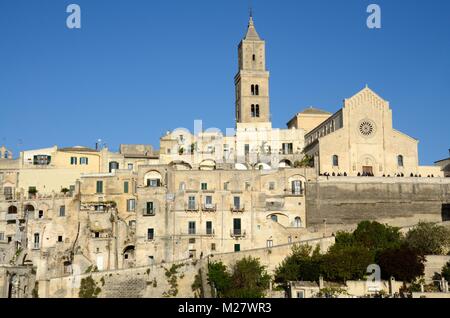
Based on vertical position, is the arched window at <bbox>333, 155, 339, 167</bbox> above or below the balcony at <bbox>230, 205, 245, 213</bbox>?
above

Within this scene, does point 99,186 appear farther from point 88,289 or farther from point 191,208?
point 88,289

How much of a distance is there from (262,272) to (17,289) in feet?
58.8

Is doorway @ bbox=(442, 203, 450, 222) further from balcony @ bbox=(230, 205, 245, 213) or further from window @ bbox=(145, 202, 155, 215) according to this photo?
window @ bbox=(145, 202, 155, 215)

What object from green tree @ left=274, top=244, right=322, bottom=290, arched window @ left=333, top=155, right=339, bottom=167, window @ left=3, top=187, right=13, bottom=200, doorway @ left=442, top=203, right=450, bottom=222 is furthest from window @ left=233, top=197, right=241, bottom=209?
window @ left=3, top=187, right=13, bottom=200

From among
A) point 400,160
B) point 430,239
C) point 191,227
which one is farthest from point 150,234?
point 400,160

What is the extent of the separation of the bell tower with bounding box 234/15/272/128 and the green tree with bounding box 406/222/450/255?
81.6 ft

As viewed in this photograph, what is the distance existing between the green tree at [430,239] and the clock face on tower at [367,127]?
1307 centimetres

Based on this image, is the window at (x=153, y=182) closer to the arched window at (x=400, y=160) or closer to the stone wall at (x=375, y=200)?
the stone wall at (x=375, y=200)

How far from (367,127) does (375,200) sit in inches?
311

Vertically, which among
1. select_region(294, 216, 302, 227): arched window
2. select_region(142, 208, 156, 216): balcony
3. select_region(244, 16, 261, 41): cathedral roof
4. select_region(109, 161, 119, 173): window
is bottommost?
select_region(294, 216, 302, 227): arched window

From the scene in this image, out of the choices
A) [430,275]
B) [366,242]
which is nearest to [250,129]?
[366,242]

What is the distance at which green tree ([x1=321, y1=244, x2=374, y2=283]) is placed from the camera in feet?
179

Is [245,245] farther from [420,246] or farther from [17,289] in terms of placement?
[17,289]

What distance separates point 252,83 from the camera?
83.9m
